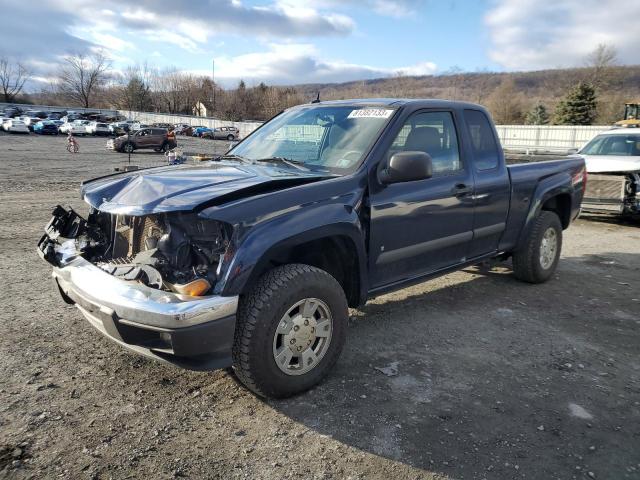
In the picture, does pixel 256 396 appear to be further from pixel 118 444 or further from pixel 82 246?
pixel 82 246

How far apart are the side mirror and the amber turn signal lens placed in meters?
1.53

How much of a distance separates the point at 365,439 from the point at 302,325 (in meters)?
0.77

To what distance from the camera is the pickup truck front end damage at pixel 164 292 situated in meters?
2.70

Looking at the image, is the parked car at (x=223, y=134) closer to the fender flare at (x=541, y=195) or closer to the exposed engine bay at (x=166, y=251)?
the fender flare at (x=541, y=195)

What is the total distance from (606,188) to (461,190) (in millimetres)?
6585

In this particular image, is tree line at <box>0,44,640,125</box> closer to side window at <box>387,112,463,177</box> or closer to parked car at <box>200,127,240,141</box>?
parked car at <box>200,127,240,141</box>

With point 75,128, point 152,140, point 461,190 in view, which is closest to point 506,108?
point 152,140

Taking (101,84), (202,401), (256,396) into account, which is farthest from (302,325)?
(101,84)

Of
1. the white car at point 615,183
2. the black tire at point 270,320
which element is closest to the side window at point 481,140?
the black tire at point 270,320

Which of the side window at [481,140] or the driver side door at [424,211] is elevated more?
the side window at [481,140]

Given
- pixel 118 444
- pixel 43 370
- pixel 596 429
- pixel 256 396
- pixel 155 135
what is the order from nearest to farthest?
pixel 118 444, pixel 596 429, pixel 256 396, pixel 43 370, pixel 155 135

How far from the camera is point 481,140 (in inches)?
189

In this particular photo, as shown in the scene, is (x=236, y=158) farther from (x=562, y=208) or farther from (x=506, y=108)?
(x=506, y=108)

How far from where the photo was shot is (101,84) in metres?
105
